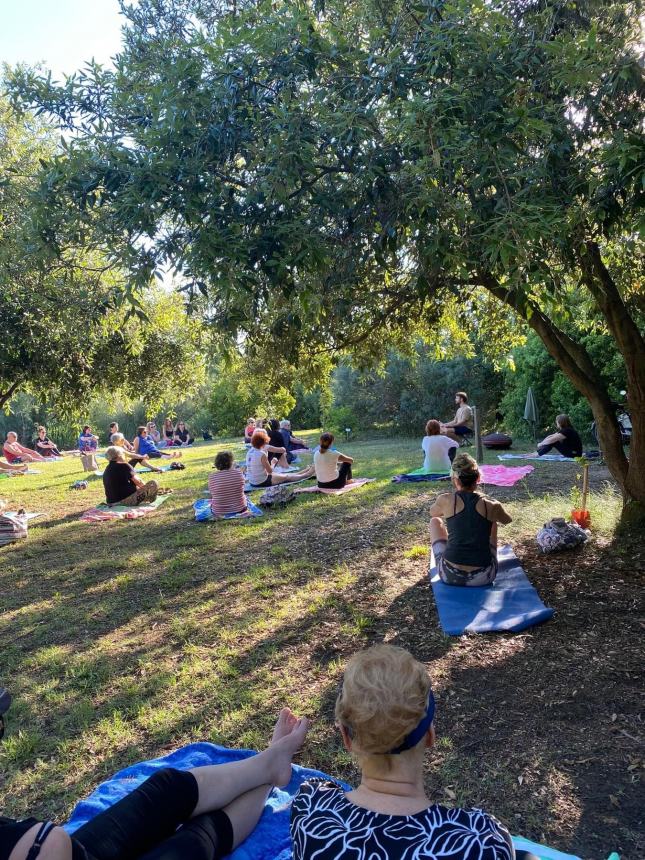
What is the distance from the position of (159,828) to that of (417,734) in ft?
3.65

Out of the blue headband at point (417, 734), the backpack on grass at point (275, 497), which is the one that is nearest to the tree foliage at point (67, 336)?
the backpack on grass at point (275, 497)

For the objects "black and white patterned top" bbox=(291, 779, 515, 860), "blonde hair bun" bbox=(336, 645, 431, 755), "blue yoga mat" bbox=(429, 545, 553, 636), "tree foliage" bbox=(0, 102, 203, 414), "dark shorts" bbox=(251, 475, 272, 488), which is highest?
"tree foliage" bbox=(0, 102, 203, 414)

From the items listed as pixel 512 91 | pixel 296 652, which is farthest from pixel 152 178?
pixel 296 652

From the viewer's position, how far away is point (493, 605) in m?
4.88

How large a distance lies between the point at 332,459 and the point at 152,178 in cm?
714

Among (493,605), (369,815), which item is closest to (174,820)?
(369,815)

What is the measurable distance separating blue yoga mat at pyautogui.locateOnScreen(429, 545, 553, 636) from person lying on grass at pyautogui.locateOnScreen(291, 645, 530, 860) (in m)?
2.83

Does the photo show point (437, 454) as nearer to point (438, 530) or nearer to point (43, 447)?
point (438, 530)

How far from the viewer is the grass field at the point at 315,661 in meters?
2.98

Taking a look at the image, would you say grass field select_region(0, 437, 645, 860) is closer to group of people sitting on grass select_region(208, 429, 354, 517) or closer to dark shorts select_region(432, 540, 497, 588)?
dark shorts select_region(432, 540, 497, 588)

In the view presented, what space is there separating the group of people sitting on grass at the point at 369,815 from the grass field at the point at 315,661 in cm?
101

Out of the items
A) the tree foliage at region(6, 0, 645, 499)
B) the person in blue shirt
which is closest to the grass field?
the tree foliage at region(6, 0, 645, 499)

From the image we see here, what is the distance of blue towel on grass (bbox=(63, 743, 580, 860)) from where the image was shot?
2.48 m

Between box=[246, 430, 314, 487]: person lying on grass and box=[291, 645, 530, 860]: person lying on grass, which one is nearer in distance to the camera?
box=[291, 645, 530, 860]: person lying on grass
